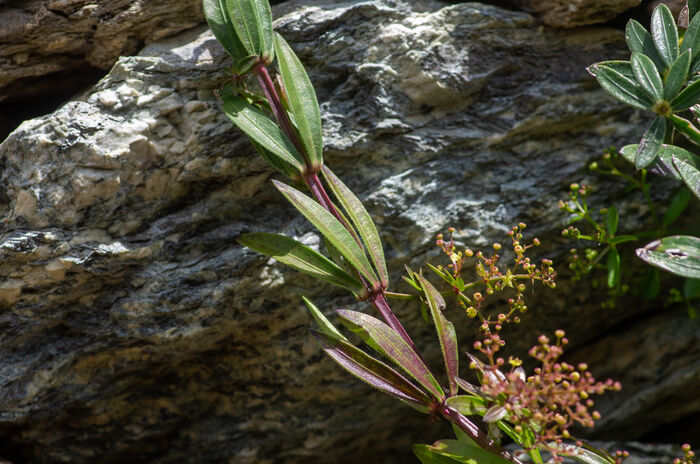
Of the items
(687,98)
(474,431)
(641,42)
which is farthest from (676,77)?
(474,431)

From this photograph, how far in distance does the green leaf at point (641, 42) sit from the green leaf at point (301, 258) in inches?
30.7

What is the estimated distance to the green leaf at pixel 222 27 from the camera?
126cm

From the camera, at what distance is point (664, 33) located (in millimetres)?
1211

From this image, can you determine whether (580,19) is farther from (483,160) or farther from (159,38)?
(159,38)

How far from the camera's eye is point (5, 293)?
1.33 metres

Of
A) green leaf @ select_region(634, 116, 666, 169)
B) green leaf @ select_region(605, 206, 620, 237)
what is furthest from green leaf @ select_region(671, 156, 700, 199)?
green leaf @ select_region(605, 206, 620, 237)

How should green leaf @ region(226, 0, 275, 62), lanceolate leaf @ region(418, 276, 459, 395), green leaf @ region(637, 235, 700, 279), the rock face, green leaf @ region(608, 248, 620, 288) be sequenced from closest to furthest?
green leaf @ region(637, 235, 700, 279) → lanceolate leaf @ region(418, 276, 459, 395) → green leaf @ region(226, 0, 275, 62) → the rock face → green leaf @ region(608, 248, 620, 288)

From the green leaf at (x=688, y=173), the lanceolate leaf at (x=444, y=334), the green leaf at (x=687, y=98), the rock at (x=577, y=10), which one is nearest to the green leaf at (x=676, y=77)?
the green leaf at (x=687, y=98)

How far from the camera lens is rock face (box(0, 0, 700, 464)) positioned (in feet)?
4.43

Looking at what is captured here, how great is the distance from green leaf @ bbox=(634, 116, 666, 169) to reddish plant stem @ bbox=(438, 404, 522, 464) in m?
0.58

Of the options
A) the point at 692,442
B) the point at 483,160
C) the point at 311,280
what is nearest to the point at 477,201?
the point at 483,160

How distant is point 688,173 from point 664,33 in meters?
0.32

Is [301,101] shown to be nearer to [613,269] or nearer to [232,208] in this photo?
[232,208]

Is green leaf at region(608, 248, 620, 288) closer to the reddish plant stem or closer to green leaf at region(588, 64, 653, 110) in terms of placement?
green leaf at region(588, 64, 653, 110)
